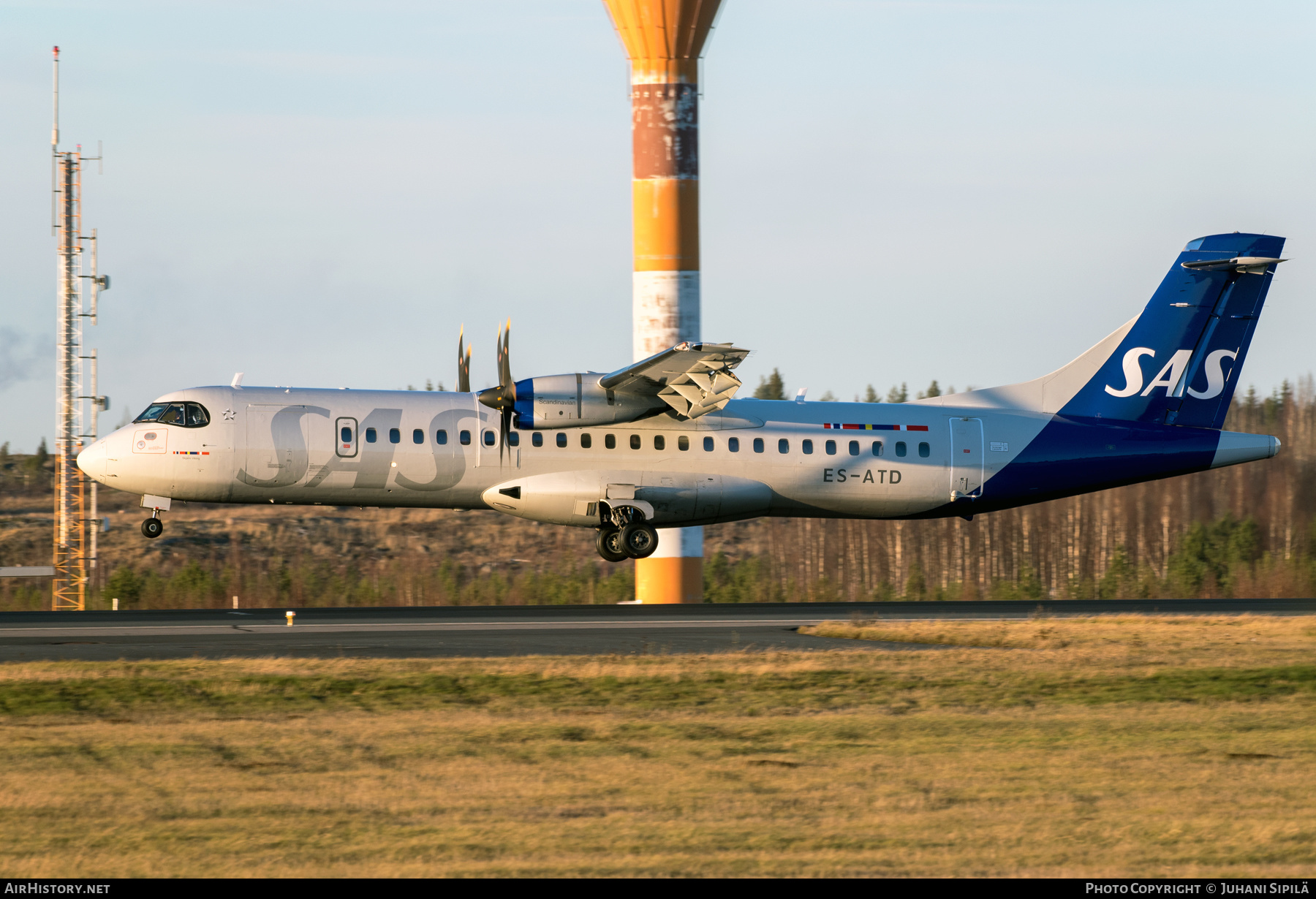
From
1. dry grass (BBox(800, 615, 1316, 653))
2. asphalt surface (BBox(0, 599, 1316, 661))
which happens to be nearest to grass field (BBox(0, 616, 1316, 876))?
asphalt surface (BBox(0, 599, 1316, 661))

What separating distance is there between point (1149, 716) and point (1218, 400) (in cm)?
1850

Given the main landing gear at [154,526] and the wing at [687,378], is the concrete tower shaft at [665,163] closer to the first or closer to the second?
the wing at [687,378]

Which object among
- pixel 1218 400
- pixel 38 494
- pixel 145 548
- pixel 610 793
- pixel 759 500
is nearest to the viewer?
pixel 610 793

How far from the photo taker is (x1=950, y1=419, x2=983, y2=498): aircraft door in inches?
1206

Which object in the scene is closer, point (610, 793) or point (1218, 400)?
point (610, 793)

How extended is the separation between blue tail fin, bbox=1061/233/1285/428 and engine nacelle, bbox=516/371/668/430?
1016 centimetres

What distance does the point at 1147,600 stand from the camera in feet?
116

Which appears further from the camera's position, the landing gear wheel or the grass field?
the landing gear wheel

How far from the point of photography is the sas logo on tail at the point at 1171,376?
105ft

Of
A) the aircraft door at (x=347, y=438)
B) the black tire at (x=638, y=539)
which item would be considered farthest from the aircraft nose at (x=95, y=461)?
the black tire at (x=638, y=539)

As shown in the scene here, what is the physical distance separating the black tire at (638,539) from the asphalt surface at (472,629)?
1291 millimetres

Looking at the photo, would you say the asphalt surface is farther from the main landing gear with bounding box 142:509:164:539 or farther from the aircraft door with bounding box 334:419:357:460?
the aircraft door with bounding box 334:419:357:460

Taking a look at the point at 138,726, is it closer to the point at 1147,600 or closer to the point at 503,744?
the point at 503,744
